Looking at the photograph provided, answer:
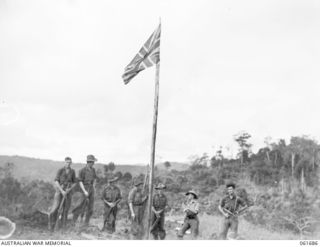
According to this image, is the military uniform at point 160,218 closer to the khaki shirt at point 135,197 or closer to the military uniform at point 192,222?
the khaki shirt at point 135,197

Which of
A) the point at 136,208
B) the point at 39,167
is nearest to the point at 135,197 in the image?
the point at 136,208

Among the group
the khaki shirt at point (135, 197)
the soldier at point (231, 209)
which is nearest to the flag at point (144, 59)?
the khaki shirt at point (135, 197)

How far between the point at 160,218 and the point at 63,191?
2.90 m

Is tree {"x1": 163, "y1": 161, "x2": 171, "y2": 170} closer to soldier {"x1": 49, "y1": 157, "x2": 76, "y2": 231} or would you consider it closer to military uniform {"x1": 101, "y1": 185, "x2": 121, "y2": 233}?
military uniform {"x1": 101, "y1": 185, "x2": 121, "y2": 233}

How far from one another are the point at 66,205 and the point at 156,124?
138 inches

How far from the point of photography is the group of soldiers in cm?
1285

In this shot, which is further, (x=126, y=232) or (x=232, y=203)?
(x=126, y=232)

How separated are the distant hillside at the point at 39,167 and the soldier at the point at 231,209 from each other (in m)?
1.99

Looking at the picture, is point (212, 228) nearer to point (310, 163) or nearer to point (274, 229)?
point (274, 229)

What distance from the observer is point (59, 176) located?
13023 millimetres

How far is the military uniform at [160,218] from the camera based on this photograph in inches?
508

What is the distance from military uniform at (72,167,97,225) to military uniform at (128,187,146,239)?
1.15 m

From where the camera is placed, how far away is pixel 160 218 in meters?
12.9

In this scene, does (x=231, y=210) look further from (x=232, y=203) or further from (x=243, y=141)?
(x=243, y=141)
